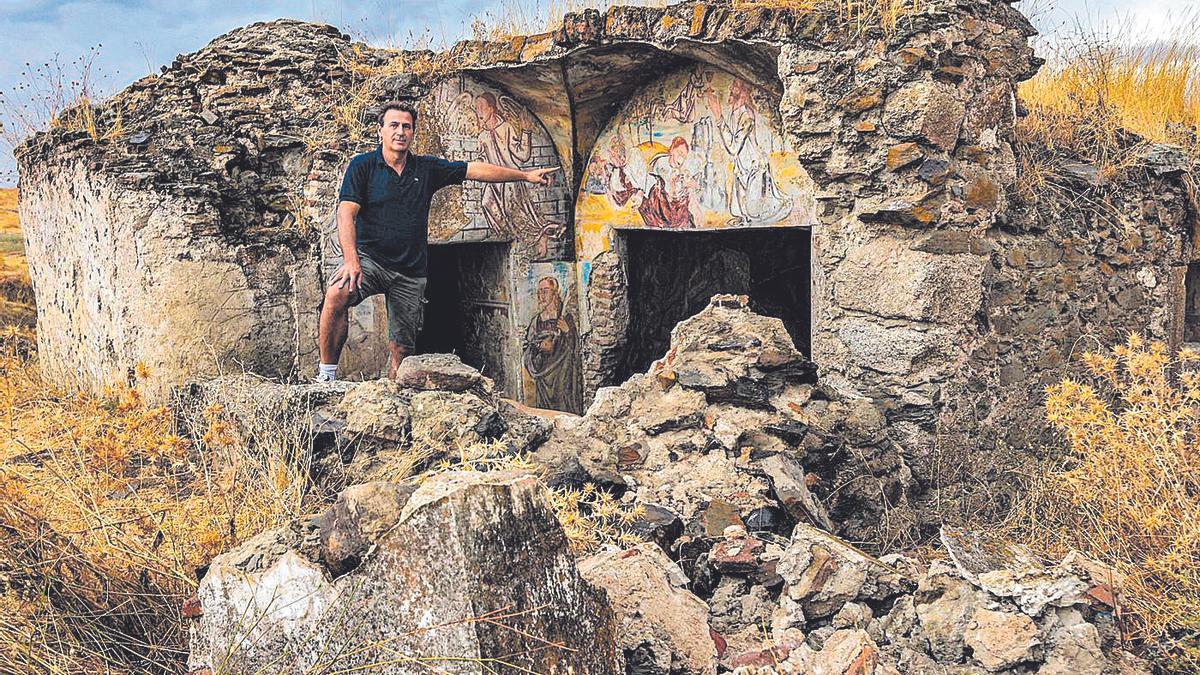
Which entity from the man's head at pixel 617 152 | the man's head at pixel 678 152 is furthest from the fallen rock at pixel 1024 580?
the man's head at pixel 617 152

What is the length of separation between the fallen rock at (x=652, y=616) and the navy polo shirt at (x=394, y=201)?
347 centimetres

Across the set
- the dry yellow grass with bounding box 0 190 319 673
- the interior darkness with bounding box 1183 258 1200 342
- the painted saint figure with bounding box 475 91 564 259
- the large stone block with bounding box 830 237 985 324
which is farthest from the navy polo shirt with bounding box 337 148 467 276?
the interior darkness with bounding box 1183 258 1200 342

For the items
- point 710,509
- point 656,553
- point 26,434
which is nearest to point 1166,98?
point 710,509

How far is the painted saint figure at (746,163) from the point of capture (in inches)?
235

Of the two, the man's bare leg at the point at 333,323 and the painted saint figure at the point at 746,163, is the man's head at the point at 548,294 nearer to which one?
the painted saint figure at the point at 746,163

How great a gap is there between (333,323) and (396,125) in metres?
1.29

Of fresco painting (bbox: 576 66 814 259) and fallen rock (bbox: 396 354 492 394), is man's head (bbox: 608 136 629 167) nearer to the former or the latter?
fresco painting (bbox: 576 66 814 259)

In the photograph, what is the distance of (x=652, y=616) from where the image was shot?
2498 mm

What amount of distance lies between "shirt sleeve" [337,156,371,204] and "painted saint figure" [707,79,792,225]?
96.6 inches

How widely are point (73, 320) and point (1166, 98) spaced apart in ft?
29.9

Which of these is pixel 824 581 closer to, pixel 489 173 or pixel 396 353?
pixel 396 353

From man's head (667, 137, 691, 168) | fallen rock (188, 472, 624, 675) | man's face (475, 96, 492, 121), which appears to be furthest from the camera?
man's face (475, 96, 492, 121)

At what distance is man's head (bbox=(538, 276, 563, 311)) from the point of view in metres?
7.45

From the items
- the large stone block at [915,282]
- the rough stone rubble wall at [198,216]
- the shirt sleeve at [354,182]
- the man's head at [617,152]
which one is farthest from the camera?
the man's head at [617,152]
